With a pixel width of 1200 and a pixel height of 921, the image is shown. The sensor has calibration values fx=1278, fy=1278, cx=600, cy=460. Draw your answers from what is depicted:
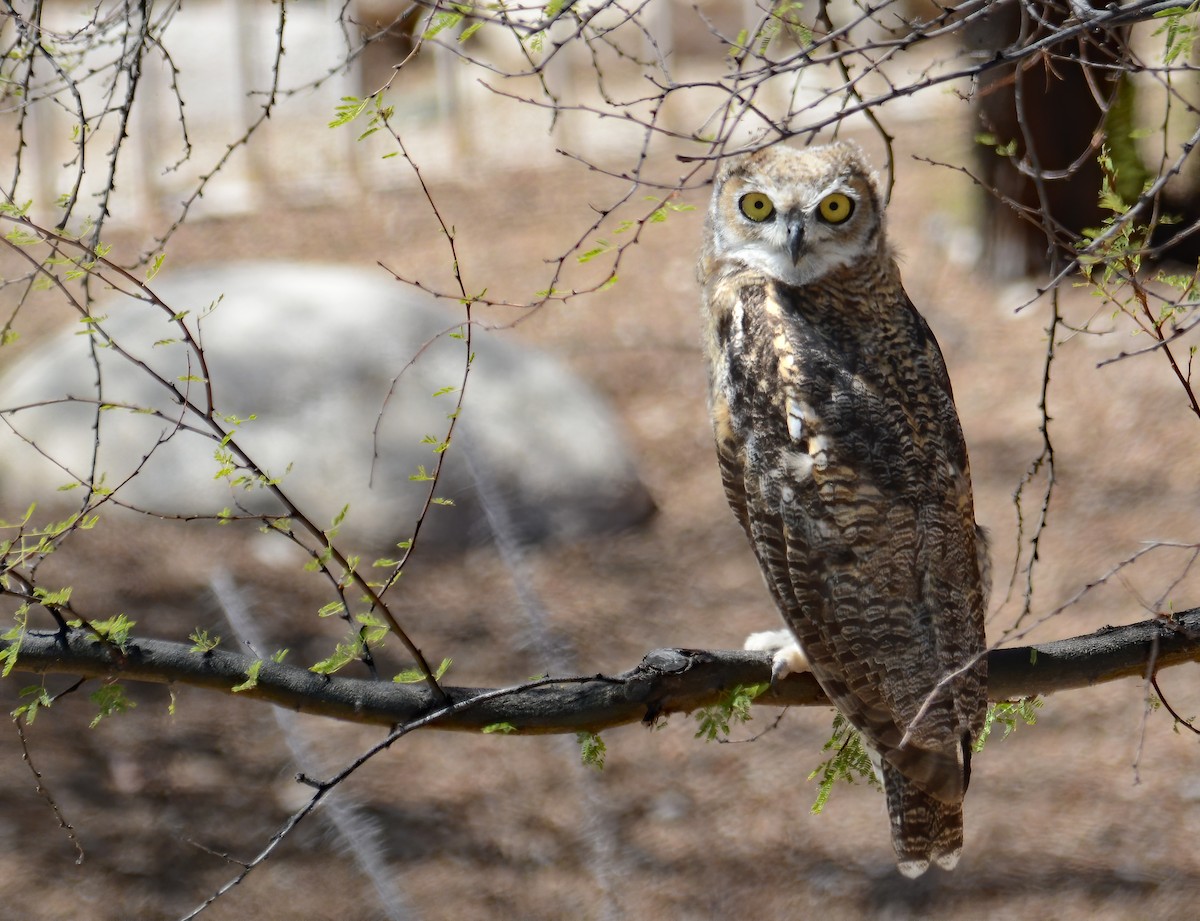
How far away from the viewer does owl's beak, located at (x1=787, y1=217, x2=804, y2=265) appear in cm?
388

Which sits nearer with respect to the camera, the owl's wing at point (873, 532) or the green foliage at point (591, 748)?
the green foliage at point (591, 748)

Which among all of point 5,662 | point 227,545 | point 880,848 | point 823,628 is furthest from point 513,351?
point 5,662

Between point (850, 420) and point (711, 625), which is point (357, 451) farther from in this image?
point (850, 420)

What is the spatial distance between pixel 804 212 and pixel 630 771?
3.50 m

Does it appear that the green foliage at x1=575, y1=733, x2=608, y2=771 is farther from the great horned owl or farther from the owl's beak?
the owl's beak

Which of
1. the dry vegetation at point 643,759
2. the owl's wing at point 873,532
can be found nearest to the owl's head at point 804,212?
the owl's wing at point 873,532

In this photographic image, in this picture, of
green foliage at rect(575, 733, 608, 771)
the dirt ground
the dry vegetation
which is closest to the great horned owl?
the dry vegetation

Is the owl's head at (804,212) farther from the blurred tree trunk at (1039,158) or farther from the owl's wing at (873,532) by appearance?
the blurred tree trunk at (1039,158)

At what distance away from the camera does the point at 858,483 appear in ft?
11.9

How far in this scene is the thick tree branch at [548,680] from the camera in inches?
114

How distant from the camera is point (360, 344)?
25.9ft

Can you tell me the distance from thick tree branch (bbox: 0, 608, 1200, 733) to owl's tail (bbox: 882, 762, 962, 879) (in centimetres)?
43

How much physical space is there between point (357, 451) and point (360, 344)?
31.0 inches

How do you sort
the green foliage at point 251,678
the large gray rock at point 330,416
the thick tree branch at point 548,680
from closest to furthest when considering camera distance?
the green foliage at point 251,678 < the thick tree branch at point 548,680 < the large gray rock at point 330,416
